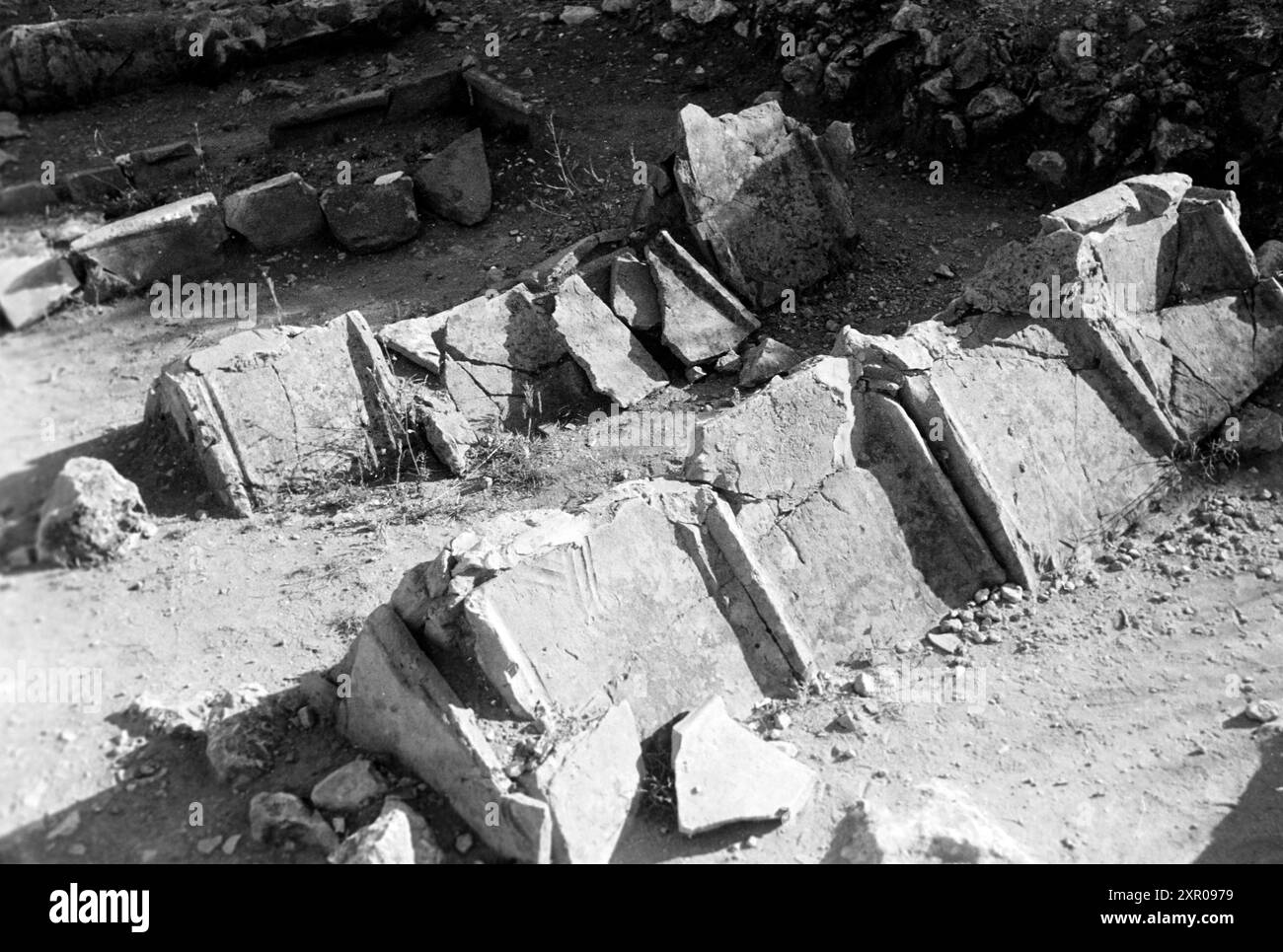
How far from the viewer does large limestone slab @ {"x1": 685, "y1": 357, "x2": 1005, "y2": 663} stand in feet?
18.9

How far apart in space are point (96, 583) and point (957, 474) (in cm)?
396

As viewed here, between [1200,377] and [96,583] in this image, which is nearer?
[96,583]

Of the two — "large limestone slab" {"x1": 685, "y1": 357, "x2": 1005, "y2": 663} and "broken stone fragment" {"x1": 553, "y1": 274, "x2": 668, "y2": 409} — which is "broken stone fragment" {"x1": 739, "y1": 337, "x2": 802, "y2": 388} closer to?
"broken stone fragment" {"x1": 553, "y1": 274, "x2": 668, "y2": 409}

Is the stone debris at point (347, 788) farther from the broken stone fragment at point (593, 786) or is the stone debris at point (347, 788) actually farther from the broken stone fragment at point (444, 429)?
the broken stone fragment at point (444, 429)

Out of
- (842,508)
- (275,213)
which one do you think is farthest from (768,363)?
(275,213)

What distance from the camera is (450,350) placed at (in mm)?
7309

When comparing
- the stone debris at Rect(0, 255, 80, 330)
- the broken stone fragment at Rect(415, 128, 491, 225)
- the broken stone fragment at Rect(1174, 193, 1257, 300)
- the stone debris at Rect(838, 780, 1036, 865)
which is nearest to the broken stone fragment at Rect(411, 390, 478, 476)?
the stone debris at Rect(0, 255, 80, 330)

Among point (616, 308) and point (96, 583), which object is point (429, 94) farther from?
point (96, 583)

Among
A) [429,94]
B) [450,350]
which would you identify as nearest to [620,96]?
[429,94]

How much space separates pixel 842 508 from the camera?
5969mm

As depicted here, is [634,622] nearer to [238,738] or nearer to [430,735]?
[430,735]

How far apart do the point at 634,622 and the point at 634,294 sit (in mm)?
3122

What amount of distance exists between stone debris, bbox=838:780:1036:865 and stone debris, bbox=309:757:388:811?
1.79 metres

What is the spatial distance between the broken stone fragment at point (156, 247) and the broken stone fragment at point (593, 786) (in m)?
4.09
